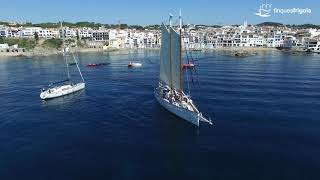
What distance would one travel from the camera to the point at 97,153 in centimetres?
4484

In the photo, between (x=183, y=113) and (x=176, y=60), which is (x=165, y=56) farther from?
(x=183, y=113)

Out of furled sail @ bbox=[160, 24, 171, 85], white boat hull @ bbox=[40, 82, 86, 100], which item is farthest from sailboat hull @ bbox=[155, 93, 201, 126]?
white boat hull @ bbox=[40, 82, 86, 100]

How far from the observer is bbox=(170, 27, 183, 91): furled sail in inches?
2286

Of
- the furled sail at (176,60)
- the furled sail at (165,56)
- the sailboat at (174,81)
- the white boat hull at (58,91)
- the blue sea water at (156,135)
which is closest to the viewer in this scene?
the blue sea water at (156,135)

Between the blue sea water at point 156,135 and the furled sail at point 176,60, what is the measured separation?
607cm

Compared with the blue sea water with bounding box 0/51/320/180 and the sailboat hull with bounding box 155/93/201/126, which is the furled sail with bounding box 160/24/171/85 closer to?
the sailboat hull with bounding box 155/93/201/126

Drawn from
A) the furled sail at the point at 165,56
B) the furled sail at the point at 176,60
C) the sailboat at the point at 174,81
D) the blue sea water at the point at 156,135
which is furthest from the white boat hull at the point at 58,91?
the furled sail at the point at 176,60

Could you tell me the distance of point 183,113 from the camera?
56.8 meters

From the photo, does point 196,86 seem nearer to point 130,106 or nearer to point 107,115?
point 130,106

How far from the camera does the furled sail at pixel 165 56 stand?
62356mm

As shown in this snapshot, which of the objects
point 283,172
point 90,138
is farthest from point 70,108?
point 283,172

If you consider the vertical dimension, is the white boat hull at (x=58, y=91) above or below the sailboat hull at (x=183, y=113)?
above

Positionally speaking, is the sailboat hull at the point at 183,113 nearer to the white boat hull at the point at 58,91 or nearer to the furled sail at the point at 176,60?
the furled sail at the point at 176,60

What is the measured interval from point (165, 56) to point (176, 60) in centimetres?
539
